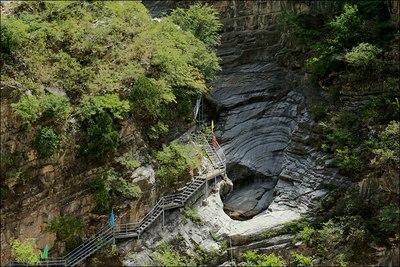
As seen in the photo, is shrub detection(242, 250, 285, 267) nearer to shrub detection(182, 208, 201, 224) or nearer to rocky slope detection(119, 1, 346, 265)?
rocky slope detection(119, 1, 346, 265)

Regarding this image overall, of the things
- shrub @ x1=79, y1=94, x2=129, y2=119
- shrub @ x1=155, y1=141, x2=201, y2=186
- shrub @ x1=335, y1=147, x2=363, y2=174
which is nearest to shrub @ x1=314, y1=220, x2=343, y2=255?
shrub @ x1=335, y1=147, x2=363, y2=174

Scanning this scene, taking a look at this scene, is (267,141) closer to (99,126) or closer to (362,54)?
(362,54)

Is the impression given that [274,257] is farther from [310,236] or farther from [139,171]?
[139,171]

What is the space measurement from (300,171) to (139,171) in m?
8.85

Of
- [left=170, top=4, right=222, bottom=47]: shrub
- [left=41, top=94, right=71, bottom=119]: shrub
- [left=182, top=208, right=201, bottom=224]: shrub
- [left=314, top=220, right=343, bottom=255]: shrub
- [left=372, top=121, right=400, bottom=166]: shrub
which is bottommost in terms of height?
[left=314, top=220, right=343, bottom=255]: shrub

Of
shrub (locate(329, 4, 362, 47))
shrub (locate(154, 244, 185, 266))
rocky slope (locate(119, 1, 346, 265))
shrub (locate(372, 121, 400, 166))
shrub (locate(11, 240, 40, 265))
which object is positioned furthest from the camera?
shrub (locate(329, 4, 362, 47))

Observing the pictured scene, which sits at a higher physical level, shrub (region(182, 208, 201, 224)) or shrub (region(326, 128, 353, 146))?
shrub (region(326, 128, 353, 146))

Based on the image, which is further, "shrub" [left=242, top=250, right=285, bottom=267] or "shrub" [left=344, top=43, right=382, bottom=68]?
"shrub" [left=344, top=43, right=382, bottom=68]

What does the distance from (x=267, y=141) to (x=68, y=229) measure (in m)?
13.8

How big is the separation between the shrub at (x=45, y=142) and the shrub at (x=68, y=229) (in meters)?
2.76

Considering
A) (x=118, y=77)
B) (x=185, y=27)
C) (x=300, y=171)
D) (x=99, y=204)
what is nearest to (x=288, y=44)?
(x=185, y=27)

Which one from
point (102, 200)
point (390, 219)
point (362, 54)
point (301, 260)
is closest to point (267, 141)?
point (362, 54)

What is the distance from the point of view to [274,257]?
25531 millimetres

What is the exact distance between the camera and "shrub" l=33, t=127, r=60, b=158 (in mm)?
22953
